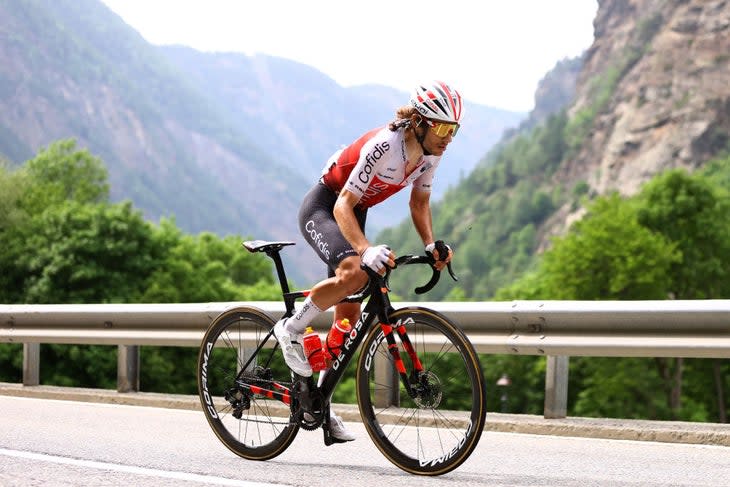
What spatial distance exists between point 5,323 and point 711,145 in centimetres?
12181

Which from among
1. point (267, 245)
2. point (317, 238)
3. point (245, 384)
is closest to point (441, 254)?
point (317, 238)

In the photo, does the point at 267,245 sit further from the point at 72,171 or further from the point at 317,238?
the point at 72,171

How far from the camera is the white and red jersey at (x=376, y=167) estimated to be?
17.4 feet

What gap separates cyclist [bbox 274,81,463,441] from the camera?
515cm

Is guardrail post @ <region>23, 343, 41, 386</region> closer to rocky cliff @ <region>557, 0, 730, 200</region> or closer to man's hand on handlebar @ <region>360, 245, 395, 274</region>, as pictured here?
man's hand on handlebar @ <region>360, 245, 395, 274</region>

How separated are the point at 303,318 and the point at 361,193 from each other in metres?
0.71

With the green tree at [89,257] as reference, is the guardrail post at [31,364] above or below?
below

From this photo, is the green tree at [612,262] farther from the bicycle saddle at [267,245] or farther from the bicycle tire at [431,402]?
the bicycle tire at [431,402]

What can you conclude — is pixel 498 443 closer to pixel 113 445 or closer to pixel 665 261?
pixel 113 445

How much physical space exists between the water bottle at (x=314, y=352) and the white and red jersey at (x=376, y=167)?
707mm

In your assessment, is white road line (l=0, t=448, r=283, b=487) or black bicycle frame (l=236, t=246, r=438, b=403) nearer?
white road line (l=0, t=448, r=283, b=487)

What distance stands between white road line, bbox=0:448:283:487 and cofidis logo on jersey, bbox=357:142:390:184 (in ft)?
4.80

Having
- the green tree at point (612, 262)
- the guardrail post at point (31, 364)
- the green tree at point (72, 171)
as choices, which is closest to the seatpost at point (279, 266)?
the guardrail post at point (31, 364)

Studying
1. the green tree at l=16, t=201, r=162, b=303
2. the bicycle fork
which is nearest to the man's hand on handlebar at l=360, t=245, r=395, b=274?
the bicycle fork
